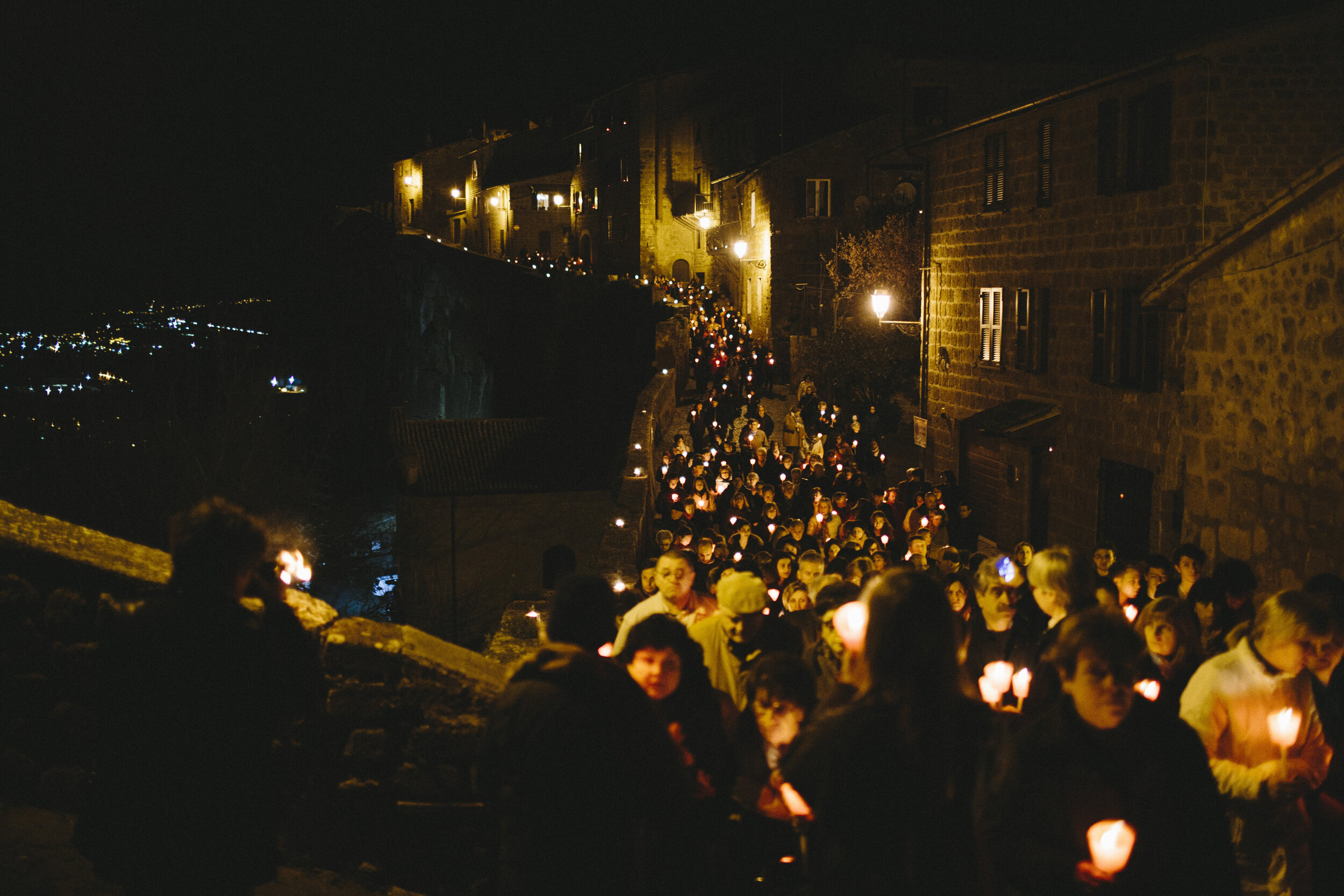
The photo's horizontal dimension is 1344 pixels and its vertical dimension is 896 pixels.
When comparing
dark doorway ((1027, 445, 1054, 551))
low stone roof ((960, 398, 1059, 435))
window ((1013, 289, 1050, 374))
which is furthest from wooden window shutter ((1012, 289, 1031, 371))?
dark doorway ((1027, 445, 1054, 551))

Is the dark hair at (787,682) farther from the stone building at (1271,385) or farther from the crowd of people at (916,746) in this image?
the stone building at (1271,385)

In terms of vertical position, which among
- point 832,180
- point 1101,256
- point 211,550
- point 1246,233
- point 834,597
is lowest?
point 834,597

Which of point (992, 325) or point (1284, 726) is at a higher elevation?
point (992, 325)

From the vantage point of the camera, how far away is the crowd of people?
289 cm

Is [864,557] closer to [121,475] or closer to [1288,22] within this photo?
[1288,22]

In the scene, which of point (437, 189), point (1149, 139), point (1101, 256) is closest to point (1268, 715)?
point (1149, 139)

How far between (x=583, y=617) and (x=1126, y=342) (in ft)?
43.0

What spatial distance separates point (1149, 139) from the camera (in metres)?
13.9

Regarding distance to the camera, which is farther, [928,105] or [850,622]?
[928,105]

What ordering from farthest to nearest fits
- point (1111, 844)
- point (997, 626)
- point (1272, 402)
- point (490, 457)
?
point (490, 457) < point (1272, 402) < point (997, 626) < point (1111, 844)

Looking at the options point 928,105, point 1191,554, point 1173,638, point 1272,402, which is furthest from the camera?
point 928,105

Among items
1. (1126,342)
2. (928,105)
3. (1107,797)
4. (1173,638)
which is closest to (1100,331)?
(1126,342)

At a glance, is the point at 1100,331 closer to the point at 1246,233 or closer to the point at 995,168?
the point at 995,168

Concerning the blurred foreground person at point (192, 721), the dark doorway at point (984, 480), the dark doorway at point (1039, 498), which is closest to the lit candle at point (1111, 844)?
the blurred foreground person at point (192, 721)
